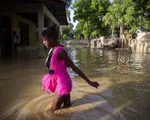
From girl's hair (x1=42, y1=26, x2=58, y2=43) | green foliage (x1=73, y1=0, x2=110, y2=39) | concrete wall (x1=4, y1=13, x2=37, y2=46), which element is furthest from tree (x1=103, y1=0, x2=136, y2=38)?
girl's hair (x1=42, y1=26, x2=58, y2=43)

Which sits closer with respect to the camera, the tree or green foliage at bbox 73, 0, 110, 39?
the tree

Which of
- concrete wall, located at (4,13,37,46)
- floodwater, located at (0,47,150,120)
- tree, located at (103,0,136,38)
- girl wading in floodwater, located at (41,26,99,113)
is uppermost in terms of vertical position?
tree, located at (103,0,136,38)

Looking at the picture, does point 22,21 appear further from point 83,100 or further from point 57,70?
point 57,70

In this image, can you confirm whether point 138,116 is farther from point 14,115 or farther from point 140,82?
point 140,82

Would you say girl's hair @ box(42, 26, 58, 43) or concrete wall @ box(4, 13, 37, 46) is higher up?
concrete wall @ box(4, 13, 37, 46)

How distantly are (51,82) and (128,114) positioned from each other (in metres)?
1.38

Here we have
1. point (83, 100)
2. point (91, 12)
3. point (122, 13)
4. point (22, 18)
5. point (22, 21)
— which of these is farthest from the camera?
point (91, 12)

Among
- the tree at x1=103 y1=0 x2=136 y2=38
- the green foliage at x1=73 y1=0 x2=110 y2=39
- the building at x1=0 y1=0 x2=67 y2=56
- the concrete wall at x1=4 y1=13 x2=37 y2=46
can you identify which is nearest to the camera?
the building at x1=0 y1=0 x2=67 y2=56

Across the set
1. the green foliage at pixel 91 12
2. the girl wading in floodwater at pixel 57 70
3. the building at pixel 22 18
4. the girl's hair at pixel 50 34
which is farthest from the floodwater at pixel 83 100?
the green foliage at pixel 91 12

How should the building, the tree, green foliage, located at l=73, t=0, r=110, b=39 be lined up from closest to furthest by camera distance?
the building
the tree
green foliage, located at l=73, t=0, r=110, b=39

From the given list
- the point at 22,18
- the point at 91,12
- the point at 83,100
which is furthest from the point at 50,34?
the point at 91,12

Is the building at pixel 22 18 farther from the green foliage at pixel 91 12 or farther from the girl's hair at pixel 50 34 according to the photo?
the green foliage at pixel 91 12

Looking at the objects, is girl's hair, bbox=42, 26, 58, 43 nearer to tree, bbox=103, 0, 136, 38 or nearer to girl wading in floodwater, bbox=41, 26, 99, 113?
girl wading in floodwater, bbox=41, 26, 99, 113

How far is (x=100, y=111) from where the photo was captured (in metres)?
3.93
